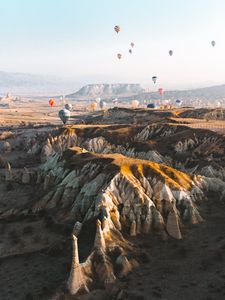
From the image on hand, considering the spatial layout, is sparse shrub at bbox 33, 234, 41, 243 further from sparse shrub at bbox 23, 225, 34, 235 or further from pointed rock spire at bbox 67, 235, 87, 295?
pointed rock spire at bbox 67, 235, 87, 295

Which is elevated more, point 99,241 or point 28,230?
point 99,241

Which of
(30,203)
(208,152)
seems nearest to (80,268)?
(30,203)

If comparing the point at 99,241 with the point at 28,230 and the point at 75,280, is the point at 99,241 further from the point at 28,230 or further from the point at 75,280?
the point at 28,230

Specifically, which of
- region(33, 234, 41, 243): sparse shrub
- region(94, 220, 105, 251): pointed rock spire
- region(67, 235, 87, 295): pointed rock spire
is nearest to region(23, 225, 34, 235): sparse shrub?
region(33, 234, 41, 243): sparse shrub

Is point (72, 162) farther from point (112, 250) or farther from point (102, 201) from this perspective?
point (112, 250)

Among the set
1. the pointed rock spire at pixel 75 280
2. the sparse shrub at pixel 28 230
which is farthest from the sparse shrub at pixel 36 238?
the pointed rock spire at pixel 75 280

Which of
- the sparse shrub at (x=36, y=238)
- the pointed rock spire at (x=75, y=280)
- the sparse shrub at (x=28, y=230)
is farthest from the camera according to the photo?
the sparse shrub at (x=28, y=230)

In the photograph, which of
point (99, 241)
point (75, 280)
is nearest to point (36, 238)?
point (99, 241)

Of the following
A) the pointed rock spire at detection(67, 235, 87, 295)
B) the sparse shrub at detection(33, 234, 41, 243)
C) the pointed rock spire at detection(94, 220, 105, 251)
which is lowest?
the sparse shrub at detection(33, 234, 41, 243)

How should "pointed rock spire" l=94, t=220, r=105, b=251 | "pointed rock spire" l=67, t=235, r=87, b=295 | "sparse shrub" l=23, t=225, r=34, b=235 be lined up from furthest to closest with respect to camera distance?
"sparse shrub" l=23, t=225, r=34, b=235, "pointed rock spire" l=94, t=220, r=105, b=251, "pointed rock spire" l=67, t=235, r=87, b=295

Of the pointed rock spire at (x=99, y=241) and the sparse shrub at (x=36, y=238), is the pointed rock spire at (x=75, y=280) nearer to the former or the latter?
the pointed rock spire at (x=99, y=241)

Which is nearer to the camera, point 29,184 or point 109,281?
point 109,281
